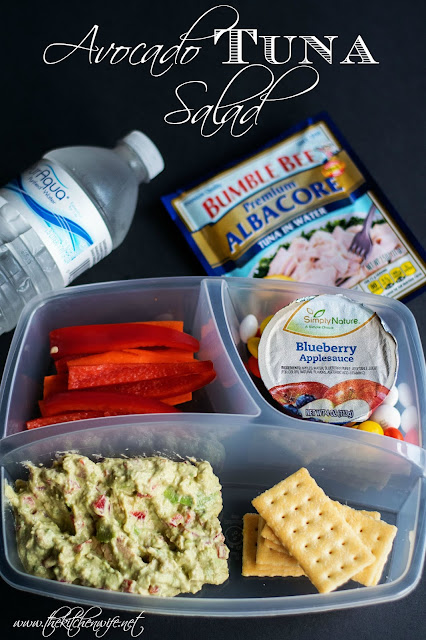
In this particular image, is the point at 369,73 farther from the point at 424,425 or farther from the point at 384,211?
the point at 424,425

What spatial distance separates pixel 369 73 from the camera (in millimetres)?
1916

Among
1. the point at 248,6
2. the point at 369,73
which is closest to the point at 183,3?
the point at 248,6

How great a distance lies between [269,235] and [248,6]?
2.35 feet

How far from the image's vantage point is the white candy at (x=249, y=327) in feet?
5.09

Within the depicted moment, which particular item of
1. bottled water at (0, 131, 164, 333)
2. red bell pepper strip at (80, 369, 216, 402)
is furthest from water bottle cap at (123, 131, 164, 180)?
red bell pepper strip at (80, 369, 216, 402)

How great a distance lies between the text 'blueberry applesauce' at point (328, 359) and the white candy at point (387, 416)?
55 millimetres

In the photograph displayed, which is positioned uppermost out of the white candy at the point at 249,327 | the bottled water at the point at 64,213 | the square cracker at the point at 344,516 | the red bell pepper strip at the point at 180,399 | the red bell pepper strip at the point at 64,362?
the bottled water at the point at 64,213

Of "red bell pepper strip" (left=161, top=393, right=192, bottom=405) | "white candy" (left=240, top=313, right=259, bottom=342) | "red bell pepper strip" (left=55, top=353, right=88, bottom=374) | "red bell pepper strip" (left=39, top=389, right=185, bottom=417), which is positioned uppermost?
"red bell pepper strip" (left=55, top=353, right=88, bottom=374)

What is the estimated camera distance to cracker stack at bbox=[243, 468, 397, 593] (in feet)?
4.34

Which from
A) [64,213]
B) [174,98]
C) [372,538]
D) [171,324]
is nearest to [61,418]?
[171,324]

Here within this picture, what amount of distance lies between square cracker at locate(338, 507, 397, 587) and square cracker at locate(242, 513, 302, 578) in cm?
17

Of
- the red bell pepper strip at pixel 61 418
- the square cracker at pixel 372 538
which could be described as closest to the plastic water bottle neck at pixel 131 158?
the red bell pepper strip at pixel 61 418

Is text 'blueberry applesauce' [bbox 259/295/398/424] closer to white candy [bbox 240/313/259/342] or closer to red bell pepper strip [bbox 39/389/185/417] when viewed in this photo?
white candy [bbox 240/313/259/342]

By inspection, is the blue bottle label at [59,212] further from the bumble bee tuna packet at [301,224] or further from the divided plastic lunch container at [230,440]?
Answer: the bumble bee tuna packet at [301,224]
